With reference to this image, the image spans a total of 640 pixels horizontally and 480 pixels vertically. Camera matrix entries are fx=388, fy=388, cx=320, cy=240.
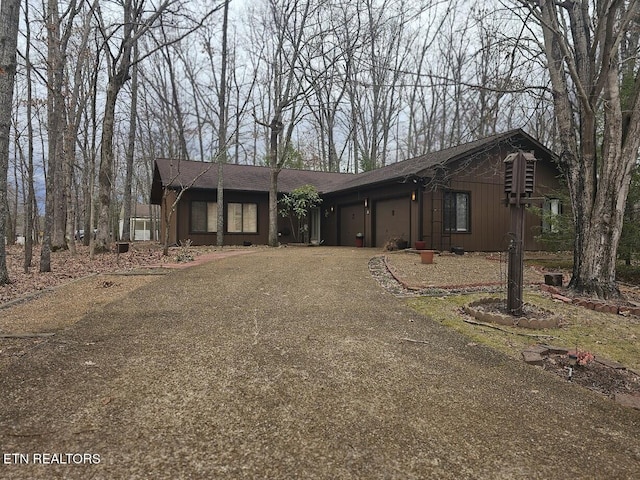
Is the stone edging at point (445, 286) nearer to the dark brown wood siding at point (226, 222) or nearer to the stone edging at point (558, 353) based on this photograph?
the stone edging at point (558, 353)

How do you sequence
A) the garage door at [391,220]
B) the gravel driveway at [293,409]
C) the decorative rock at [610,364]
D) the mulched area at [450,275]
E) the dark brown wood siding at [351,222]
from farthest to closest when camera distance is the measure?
the dark brown wood siding at [351,222] < the garage door at [391,220] < the mulched area at [450,275] < the decorative rock at [610,364] < the gravel driveway at [293,409]

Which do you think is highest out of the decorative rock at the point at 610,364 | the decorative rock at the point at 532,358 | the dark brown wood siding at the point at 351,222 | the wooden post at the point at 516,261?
the dark brown wood siding at the point at 351,222

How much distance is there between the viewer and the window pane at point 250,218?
17.3 meters

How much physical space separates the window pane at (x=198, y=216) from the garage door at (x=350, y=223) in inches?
234

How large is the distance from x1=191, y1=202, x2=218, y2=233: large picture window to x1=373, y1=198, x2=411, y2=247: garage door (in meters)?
6.87

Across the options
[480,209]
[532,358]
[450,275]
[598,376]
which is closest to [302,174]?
[480,209]

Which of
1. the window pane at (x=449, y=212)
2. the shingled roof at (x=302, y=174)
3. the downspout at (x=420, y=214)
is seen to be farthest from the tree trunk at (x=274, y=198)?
the window pane at (x=449, y=212)

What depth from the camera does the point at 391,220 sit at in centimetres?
1407

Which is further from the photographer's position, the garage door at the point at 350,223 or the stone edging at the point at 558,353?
the garage door at the point at 350,223

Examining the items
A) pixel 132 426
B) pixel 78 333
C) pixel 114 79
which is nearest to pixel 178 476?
pixel 132 426

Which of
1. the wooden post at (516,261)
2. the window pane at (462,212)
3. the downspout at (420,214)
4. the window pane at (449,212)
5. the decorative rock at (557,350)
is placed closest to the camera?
the decorative rock at (557,350)

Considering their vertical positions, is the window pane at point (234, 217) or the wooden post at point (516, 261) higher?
the window pane at point (234, 217)

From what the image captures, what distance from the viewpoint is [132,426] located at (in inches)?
84.3

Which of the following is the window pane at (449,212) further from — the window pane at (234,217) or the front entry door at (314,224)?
the window pane at (234,217)
